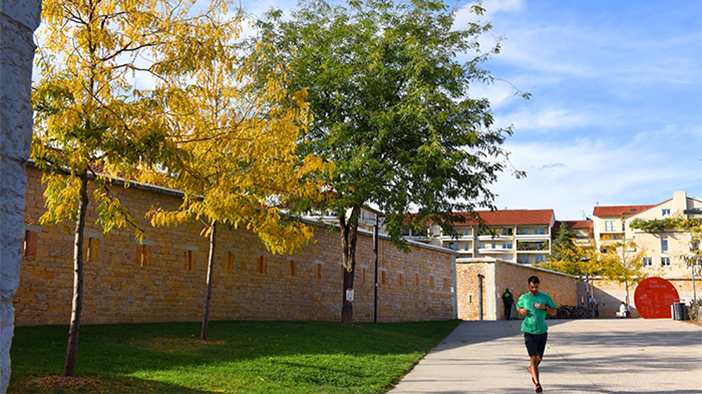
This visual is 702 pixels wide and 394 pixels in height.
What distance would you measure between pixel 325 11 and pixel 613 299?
44.6m

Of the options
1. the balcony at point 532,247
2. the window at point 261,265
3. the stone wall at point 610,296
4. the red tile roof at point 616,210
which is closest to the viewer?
the window at point 261,265

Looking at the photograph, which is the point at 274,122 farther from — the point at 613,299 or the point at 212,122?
the point at 613,299

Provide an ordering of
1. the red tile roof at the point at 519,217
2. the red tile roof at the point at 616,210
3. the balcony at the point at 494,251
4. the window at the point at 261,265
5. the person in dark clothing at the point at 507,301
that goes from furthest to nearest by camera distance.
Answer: the balcony at the point at 494,251, the red tile roof at the point at 616,210, the red tile roof at the point at 519,217, the person in dark clothing at the point at 507,301, the window at the point at 261,265

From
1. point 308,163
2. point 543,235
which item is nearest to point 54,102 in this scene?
point 308,163

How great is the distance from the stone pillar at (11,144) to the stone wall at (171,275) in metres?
12.4

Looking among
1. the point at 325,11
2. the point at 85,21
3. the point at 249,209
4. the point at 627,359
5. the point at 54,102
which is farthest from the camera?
the point at 325,11

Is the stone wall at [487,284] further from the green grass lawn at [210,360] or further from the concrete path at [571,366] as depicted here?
the green grass lawn at [210,360]

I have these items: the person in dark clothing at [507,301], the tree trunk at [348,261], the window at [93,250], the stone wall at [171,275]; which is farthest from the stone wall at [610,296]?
the window at [93,250]

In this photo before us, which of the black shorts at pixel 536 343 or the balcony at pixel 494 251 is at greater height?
the balcony at pixel 494 251

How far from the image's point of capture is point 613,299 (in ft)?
177

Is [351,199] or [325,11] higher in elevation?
[325,11]

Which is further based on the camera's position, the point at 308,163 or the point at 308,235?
the point at 308,235

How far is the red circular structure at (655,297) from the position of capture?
111ft

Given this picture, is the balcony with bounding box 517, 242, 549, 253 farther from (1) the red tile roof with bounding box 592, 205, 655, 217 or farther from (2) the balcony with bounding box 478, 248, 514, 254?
(1) the red tile roof with bounding box 592, 205, 655, 217
